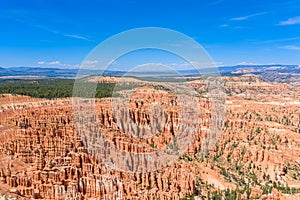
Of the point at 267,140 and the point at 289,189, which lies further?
the point at 267,140

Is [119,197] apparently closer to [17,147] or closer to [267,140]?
[17,147]

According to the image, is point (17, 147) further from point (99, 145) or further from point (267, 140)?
point (267, 140)

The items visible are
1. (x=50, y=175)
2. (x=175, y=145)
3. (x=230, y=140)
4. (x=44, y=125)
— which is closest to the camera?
(x=50, y=175)

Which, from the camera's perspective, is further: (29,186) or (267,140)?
(267,140)

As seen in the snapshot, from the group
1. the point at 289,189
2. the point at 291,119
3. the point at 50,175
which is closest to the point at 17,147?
the point at 50,175

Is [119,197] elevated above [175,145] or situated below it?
below

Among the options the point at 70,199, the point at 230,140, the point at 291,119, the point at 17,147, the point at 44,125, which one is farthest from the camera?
the point at 291,119

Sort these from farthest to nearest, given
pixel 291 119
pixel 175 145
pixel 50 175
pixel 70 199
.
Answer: pixel 291 119 → pixel 175 145 → pixel 50 175 → pixel 70 199

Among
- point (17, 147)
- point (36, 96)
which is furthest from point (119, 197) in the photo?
point (36, 96)

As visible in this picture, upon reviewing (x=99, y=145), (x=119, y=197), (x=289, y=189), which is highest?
(x=99, y=145)
